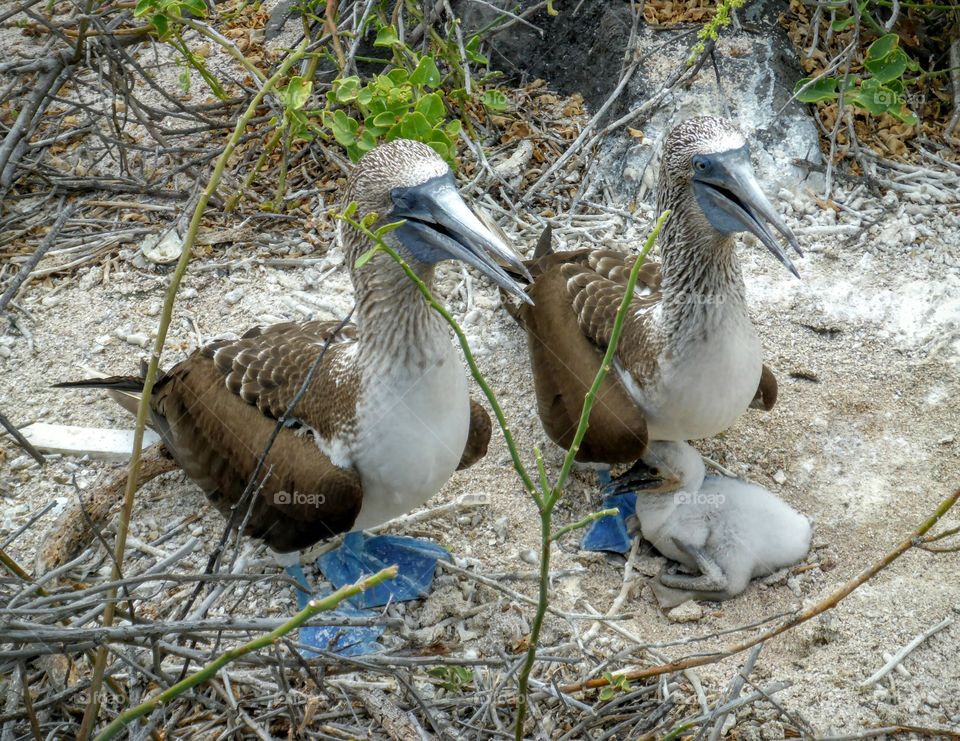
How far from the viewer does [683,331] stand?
11.5ft

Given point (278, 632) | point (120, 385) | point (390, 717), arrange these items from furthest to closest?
point (120, 385)
point (390, 717)
point (278, 632)

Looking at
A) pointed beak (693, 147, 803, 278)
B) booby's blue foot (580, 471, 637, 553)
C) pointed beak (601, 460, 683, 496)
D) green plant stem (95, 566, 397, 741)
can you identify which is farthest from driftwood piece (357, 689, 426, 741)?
pointed beak (693, 147, 803, 278)

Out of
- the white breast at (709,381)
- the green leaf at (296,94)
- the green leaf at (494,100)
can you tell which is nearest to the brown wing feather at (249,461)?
the green leaf at (296,94)

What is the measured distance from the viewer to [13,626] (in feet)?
6.25

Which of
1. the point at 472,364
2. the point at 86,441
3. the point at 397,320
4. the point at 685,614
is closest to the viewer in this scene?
the point at 472,364

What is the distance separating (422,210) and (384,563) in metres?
1.44

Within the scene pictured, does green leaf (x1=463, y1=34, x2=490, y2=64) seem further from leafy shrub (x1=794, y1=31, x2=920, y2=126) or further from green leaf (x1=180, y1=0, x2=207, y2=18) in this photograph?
leafy shrub (x1=794, y1=31, x2=920, y2=126)

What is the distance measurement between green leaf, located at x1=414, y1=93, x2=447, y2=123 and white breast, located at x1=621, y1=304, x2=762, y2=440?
3.86 feet

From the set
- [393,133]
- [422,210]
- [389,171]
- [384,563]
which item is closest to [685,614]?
[384,563]

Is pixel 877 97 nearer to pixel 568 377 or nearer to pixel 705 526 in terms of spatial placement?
pixel 568 377

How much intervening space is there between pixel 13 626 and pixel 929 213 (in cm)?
433

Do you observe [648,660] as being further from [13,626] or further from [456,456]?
[13,626]

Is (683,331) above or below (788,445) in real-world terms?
above

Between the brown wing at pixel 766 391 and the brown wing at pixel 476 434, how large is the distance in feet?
3.56
